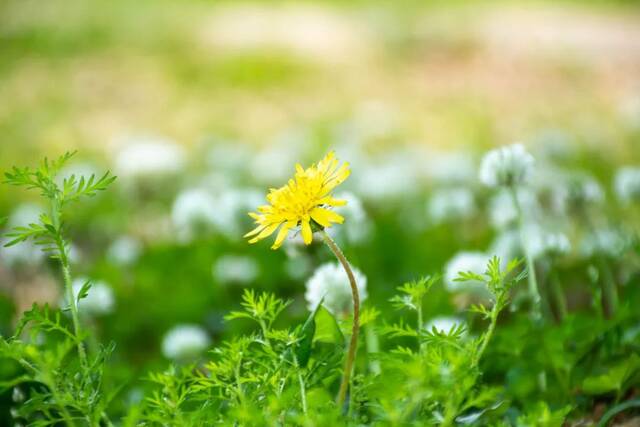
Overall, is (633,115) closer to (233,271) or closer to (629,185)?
(629,185)

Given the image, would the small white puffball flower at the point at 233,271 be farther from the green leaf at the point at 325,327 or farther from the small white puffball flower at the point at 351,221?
the green leaf at the point at 325,327

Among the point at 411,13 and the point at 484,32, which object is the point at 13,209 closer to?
the point at 484,32

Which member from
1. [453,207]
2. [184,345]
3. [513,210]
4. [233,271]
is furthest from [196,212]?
[513,210]

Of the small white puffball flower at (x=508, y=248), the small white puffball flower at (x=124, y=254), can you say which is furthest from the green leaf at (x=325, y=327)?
the small white puffball flower at (x=124, y=254)

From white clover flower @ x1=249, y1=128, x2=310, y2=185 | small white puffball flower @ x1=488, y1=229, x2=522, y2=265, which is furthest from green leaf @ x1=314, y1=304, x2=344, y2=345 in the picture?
white clover flower @ x1=249, y1=128, x2=310, y2=185

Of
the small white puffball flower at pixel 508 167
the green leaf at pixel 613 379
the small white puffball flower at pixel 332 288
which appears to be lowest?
the green leaf at pixel 613 379

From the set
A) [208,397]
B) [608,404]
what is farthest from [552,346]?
[208,397]
